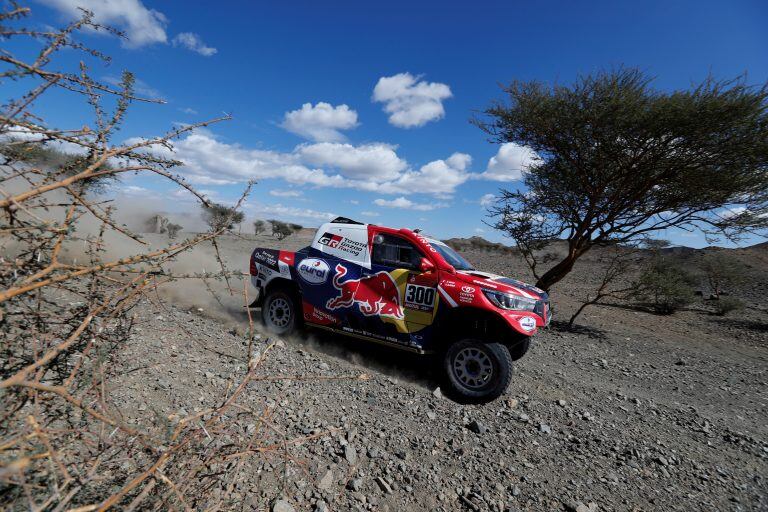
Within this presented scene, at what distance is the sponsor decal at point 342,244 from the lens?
551 centimetres

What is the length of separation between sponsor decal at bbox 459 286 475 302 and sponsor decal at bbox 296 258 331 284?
2069mm

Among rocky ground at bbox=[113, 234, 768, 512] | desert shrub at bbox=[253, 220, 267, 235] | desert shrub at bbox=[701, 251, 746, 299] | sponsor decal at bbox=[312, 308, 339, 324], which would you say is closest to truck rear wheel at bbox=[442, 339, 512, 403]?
rocky ground at bbox=[113, 234, 768, 512]

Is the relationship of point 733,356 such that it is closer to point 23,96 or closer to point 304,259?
point 304,259

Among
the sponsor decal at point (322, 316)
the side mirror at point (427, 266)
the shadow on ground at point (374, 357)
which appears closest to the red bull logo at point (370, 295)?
the sponsor decal at point (322, 316)

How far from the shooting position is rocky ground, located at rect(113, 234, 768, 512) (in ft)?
9.22

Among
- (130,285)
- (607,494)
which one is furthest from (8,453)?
(607,494)

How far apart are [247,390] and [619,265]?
28.8ft

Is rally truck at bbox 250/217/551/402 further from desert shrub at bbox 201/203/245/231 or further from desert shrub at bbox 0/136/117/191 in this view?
desert shrub at bbox 0/136/117/191

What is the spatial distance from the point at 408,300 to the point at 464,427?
1.74 m

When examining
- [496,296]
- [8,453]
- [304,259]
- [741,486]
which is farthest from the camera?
[304,259]

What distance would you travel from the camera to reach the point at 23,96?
1.40 m

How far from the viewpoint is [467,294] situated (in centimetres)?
464

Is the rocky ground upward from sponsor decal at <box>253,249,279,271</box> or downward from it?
downward

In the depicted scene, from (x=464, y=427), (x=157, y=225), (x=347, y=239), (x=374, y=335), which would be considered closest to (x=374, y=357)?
(x=374, y=335)
